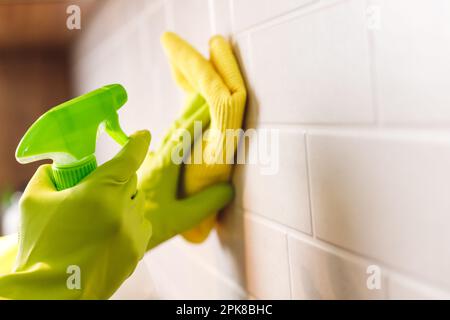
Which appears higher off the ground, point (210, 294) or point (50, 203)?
point (50, 203)

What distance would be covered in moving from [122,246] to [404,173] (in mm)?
225

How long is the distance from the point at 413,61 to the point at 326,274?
20cm

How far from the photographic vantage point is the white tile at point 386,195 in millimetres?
294

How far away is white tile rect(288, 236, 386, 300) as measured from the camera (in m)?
0.37

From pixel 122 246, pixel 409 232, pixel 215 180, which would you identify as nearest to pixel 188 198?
pixel 215 180

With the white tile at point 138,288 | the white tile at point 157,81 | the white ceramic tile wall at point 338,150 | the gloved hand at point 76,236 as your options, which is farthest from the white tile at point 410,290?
the white tile at point 138,288

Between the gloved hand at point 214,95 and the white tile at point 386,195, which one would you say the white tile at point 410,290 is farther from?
the gloved hand at point 214,95

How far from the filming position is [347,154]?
0.37m

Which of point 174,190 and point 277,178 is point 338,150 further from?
point 174,190

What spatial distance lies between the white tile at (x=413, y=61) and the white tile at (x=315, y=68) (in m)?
0.02

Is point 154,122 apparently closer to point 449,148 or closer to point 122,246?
point 122,246

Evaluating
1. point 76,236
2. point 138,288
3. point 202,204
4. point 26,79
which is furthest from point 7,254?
point 26,79

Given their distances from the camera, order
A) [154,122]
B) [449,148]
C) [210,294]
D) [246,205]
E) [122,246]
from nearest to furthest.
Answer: [449,148] → [122,246] → [246,205] → [210,294] → [154,122]

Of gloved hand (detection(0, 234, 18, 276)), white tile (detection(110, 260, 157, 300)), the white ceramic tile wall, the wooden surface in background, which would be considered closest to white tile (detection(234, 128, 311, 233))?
the white ceramic tile wall
